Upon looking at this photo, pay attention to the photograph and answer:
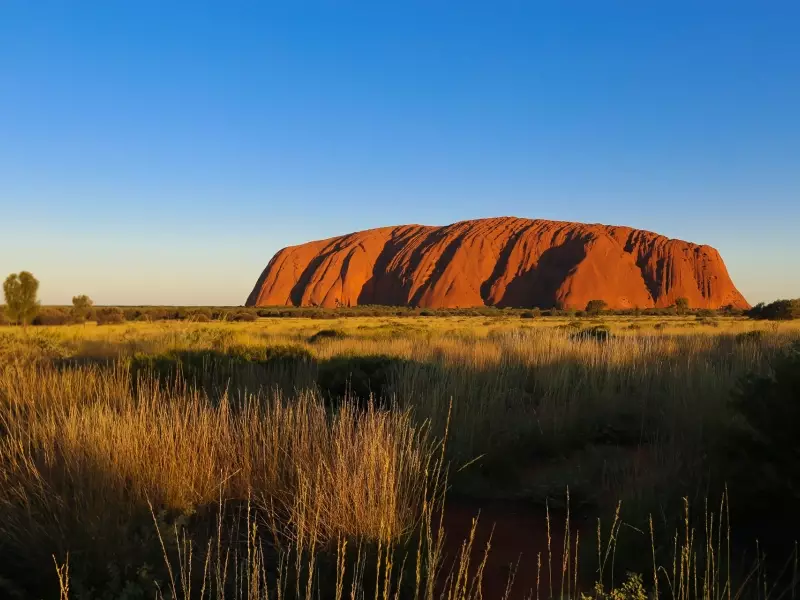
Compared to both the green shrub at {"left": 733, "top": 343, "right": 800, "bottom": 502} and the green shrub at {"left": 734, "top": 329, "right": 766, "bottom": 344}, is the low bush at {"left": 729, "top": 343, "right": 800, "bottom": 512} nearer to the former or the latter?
the green shrub at {"left": 733, "top": 343, "right": 800, "bottom": 502}

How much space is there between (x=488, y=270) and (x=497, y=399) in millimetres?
104893

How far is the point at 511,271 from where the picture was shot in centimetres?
10825

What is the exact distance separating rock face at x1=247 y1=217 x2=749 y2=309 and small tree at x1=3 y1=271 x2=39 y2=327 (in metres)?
72.8

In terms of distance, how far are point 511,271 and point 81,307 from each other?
73.7 metres

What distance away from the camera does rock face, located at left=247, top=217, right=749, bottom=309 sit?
103 meters

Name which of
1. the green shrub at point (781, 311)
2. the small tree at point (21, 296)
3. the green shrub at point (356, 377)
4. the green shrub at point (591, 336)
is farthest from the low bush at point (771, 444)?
the small tree at point (21, 296)

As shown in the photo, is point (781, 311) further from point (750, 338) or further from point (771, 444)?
point (771, 444)

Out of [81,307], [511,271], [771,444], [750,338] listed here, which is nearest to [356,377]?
[771,444]

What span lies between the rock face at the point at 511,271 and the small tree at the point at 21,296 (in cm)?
7284

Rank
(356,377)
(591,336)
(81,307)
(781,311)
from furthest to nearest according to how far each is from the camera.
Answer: (81,307) < (781,311) < (591,336) < (356,377)

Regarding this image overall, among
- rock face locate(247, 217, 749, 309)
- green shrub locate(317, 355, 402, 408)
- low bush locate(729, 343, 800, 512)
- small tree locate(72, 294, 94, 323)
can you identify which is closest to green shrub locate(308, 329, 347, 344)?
green shrub locate(317, 355, 402, 408)

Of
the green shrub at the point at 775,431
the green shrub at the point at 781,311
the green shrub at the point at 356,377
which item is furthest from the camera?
the green shrub at the point at 781,311

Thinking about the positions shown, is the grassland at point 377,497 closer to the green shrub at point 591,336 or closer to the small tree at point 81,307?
the green shrub at point 591,336

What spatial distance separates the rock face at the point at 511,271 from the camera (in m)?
103
